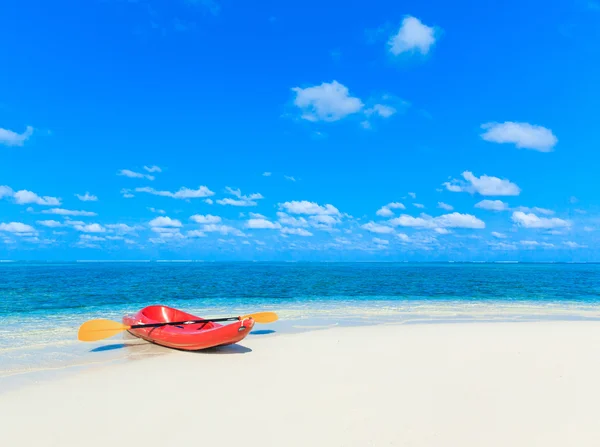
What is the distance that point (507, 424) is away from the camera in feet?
18.5

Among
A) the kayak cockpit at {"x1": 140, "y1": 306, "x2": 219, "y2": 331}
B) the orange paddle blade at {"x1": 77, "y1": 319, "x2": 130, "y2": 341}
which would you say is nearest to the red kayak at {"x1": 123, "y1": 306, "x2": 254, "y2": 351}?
the kayak cockpit at {"x1": 140, "y1": 306, "x2": 219, "y2": 331}

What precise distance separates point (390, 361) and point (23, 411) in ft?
22.8

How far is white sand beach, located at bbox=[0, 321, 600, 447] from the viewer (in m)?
5.34

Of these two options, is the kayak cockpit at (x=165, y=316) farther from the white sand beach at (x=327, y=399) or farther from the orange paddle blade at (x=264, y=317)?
the orange paddle blade at (x=264, y=317)

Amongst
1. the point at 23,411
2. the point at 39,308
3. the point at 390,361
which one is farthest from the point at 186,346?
the point at 39,308

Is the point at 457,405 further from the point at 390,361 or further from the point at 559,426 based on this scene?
the point at 390,361

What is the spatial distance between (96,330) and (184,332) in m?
2.48

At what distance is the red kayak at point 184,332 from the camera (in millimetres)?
9836

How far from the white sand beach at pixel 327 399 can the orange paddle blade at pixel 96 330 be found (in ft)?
6.37

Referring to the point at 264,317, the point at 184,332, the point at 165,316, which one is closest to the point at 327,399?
the point at 184,332

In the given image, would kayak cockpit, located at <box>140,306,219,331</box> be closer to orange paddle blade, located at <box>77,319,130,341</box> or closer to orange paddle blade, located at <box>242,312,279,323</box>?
orange paddle blade, located at <box>77,319,130,341</box>

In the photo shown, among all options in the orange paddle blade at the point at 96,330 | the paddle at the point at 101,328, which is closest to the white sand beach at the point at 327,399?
the paddle at the point at 101,328

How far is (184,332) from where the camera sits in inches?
407

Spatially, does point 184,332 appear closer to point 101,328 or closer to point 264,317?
point 101,328
